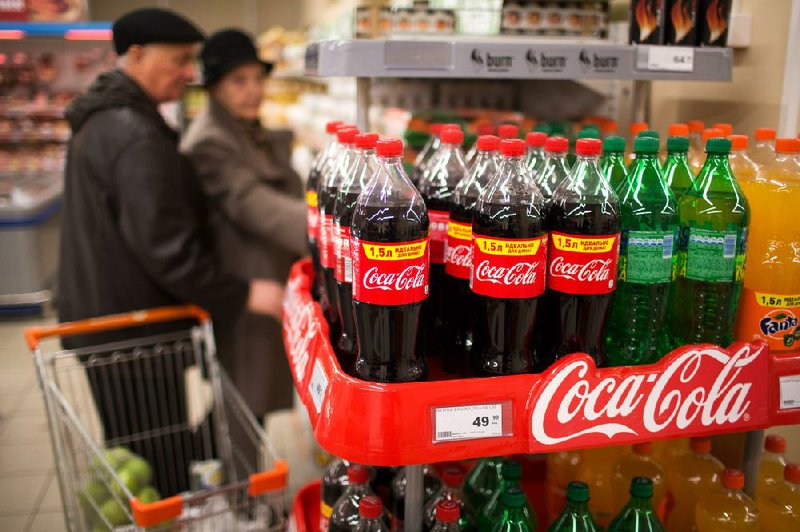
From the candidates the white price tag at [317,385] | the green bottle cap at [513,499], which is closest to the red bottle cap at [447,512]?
the green bottle cap at [513,499]

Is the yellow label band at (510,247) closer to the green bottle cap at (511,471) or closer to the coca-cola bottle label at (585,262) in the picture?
the coca-cola bottle label at (585,262)

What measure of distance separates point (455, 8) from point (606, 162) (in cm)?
118

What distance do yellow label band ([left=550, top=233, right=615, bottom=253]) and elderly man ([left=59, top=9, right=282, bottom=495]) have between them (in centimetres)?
155

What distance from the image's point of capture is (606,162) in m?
1.47

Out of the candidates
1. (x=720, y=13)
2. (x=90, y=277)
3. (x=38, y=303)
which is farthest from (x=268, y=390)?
(x=38, y=303)

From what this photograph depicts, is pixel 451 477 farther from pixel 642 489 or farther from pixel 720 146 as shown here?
pixel 720 146

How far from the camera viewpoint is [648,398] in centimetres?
124

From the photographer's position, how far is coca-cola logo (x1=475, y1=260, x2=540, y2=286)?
3.90 ft

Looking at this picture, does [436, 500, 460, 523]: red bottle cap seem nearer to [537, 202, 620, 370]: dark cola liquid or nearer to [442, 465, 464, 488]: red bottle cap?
[442, 465, 464, 488]: red bottle cap

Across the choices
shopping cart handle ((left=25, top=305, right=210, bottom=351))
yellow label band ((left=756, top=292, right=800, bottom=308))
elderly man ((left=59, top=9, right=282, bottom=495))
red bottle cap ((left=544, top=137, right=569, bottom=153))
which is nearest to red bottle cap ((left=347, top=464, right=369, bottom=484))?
red bottle cap ((left=544, top=137, right=569, bottom=153))

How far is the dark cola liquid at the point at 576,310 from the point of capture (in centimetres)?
123

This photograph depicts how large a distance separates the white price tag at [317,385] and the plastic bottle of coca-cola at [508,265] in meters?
0.29

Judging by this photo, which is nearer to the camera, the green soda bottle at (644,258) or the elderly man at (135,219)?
the green soda bottle at (644,258)

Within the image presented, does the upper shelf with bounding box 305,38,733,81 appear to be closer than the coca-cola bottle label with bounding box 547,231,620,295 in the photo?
No
